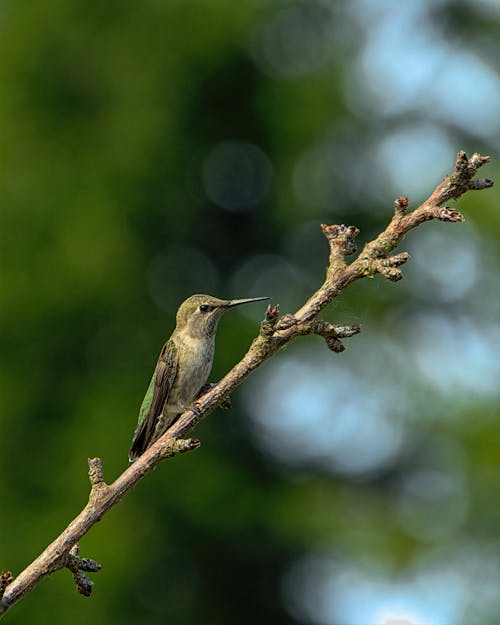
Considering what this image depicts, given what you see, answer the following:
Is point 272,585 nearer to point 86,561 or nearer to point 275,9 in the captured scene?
point 275,9

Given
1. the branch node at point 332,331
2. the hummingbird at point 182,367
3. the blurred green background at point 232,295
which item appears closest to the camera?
the branch node at point 332,331

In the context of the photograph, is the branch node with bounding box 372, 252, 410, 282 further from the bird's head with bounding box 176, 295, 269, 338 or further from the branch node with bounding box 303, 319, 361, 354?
the bird's head with bounding box 176, 295, 269, 338

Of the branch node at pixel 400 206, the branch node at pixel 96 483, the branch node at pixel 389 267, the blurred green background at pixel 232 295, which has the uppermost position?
the blurred green background at pixel 232 295

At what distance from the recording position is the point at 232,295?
17.0 metres

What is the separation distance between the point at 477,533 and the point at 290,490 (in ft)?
9.31

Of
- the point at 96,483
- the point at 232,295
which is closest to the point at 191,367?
the point at 96,483

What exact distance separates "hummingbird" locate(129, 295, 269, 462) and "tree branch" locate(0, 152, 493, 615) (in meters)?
1.31

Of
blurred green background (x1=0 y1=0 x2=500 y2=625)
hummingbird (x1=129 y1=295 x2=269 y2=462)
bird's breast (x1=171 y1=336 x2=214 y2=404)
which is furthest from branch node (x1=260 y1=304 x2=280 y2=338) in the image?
blurred green background (x1=0 y1=0 x2=500 y2=625)

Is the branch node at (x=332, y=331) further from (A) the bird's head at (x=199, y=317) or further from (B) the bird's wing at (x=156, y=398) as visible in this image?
(A) the bird's head at (x=199, y=317)

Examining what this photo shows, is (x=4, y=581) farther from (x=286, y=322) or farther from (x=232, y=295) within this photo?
(x=232, y=295)

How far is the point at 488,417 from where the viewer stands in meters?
16.6

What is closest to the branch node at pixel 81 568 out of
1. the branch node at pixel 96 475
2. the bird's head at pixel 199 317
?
the branch node at pixel 96 475

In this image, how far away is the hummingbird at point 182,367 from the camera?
4156 mm

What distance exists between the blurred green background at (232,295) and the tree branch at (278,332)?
11.3 metres
